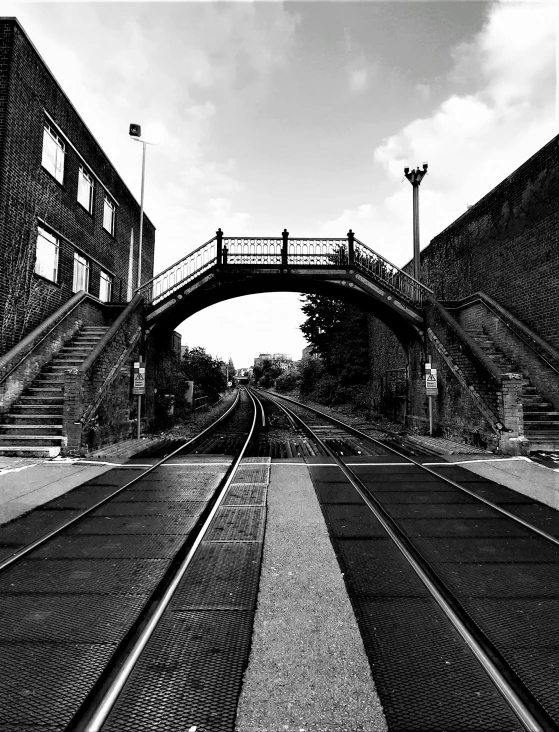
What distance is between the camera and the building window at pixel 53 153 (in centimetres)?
1138

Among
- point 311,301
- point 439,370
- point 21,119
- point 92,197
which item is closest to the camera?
point 21,119

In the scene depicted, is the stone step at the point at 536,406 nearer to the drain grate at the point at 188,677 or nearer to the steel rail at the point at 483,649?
the steel rail at the point at 483,649

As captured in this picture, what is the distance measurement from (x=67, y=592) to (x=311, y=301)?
28.2 metres

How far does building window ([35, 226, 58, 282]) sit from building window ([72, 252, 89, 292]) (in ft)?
4.09

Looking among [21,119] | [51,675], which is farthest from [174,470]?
[21,119]

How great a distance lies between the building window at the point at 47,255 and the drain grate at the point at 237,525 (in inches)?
396

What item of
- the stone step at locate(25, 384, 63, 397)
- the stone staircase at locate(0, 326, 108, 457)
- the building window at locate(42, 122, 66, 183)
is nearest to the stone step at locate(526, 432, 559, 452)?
the stone staircase at locate(0, 326, 108, 457)

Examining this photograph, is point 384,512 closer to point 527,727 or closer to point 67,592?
point 527,727

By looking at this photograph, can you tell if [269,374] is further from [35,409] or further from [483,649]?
[483,649]

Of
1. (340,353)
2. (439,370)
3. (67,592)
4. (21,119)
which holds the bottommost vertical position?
(67,592)

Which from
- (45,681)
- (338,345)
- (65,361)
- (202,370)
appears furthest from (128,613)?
(338,345)

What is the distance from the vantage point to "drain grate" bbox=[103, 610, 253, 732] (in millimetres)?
1720

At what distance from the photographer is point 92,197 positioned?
14.5m

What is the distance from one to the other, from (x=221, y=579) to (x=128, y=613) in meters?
0.73
